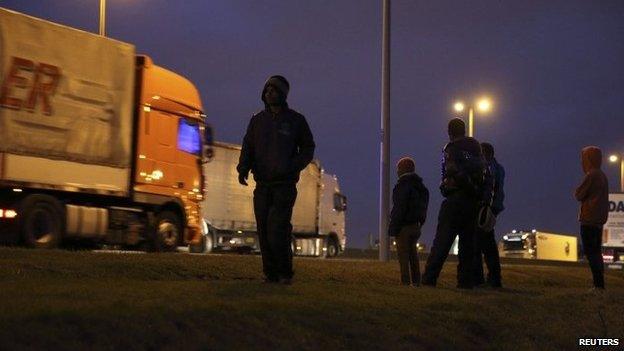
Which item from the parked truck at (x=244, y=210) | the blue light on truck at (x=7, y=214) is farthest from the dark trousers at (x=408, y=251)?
the parked truck at (x=244, y=210)

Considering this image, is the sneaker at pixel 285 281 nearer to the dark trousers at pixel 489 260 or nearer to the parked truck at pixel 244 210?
the dark trousers at pixel 489 260

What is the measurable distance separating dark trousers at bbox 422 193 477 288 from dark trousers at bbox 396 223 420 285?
486 millimetres

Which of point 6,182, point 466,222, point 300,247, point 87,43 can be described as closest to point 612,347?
point 466,222

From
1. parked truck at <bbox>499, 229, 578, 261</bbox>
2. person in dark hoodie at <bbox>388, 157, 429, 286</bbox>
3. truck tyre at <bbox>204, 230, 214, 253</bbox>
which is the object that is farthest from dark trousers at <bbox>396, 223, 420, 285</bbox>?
parked truck at <bbox>499, 229, 578, 261</bbox>

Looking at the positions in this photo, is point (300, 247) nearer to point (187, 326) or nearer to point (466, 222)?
point (466, 222)

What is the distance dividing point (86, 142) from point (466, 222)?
8.13 metres

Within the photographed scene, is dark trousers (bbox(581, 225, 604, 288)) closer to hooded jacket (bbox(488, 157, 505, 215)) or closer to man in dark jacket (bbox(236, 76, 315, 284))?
hooded jacket (bbox(488, 157, 505, 215))

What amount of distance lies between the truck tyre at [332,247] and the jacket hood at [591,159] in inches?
942

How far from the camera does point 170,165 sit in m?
18.8

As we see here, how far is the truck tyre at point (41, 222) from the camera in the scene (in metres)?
15.5

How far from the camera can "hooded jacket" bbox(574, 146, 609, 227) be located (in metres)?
11.8

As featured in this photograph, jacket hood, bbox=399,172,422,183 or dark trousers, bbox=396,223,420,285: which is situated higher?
jacket hood, bbox=399,172,422,183

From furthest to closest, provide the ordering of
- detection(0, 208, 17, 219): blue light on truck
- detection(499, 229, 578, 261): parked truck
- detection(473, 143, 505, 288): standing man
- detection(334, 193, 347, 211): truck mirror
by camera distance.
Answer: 1. detection(499, 229, 578, 261): parked truck
2. detection(334, 193, 347, 211): truck mirror
3. detection(0, 208, 17, 219): blue light on truck
4. detection(473, 143, 505, 288): standing man

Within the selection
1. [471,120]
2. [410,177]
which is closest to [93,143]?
[410,177]
